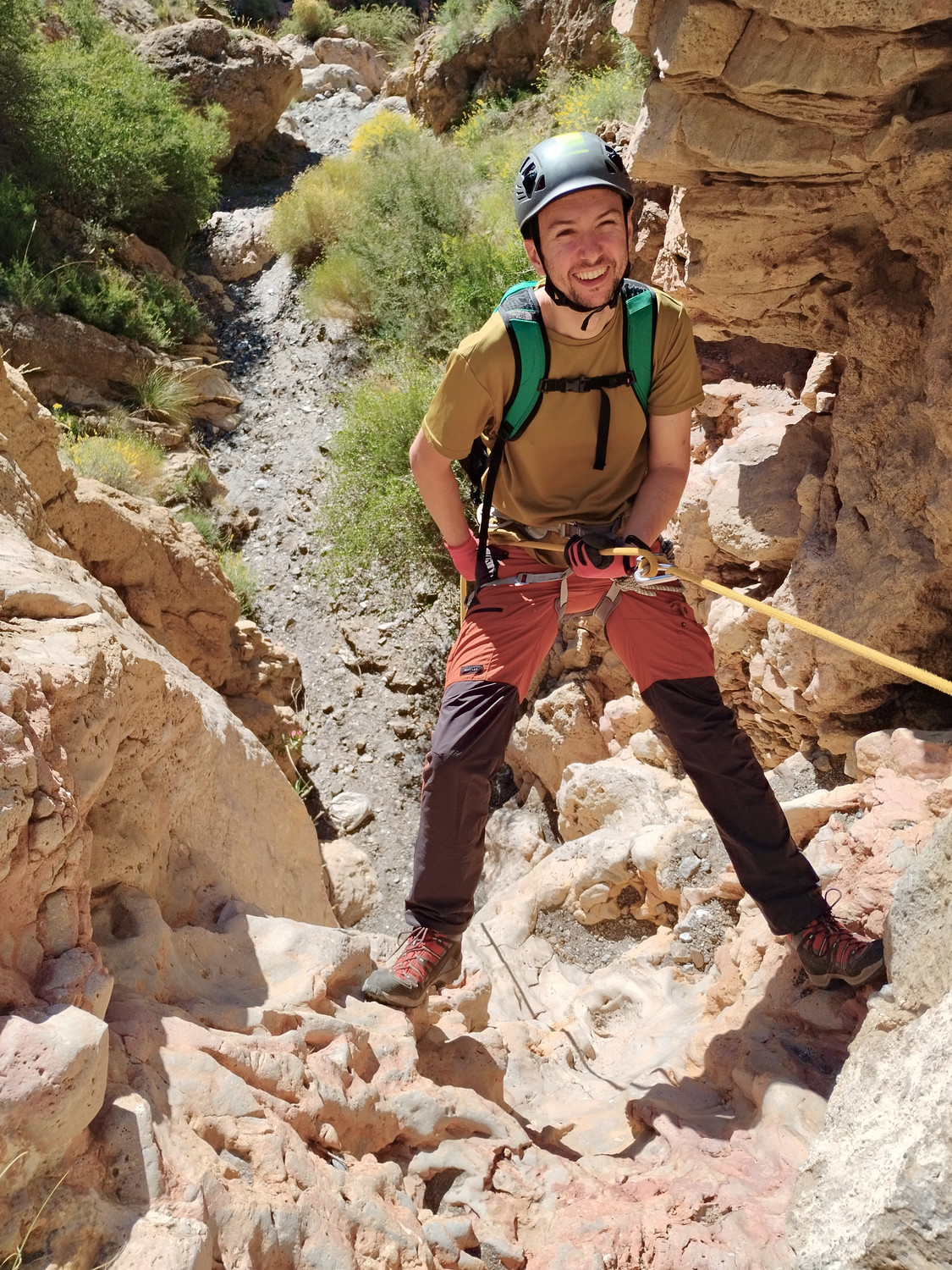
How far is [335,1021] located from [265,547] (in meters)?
7.89

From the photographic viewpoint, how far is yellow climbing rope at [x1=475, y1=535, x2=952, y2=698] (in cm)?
235

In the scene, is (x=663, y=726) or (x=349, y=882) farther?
(x=349, y=882)

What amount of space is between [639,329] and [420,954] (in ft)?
7.03

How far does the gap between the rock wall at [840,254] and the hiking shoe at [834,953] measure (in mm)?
1683

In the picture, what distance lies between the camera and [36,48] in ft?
39.3

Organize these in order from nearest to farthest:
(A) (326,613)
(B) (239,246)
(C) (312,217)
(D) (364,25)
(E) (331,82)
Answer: (A) (326,613), (C) (312,217), (B) (239,246), (E) (331,82), (D) (364,25)

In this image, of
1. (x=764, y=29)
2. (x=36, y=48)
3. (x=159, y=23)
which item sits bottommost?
(x=764, y=29)

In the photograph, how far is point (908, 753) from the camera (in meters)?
3.92

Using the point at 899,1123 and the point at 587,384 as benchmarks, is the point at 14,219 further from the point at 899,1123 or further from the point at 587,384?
the point at 899,1123

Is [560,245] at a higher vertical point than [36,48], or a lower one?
lower

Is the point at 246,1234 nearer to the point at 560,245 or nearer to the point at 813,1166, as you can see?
the point at 813,1166

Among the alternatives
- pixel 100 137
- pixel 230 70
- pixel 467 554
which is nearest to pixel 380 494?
pixel 467 554

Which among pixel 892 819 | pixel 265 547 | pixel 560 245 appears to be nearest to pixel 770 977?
pixel 892 819

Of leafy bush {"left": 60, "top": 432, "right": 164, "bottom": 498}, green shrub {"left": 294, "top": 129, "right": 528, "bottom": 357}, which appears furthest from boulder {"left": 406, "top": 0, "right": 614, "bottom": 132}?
leafy bush {"left": 60, "top": 432, "right": 164, "bottom": 498}
